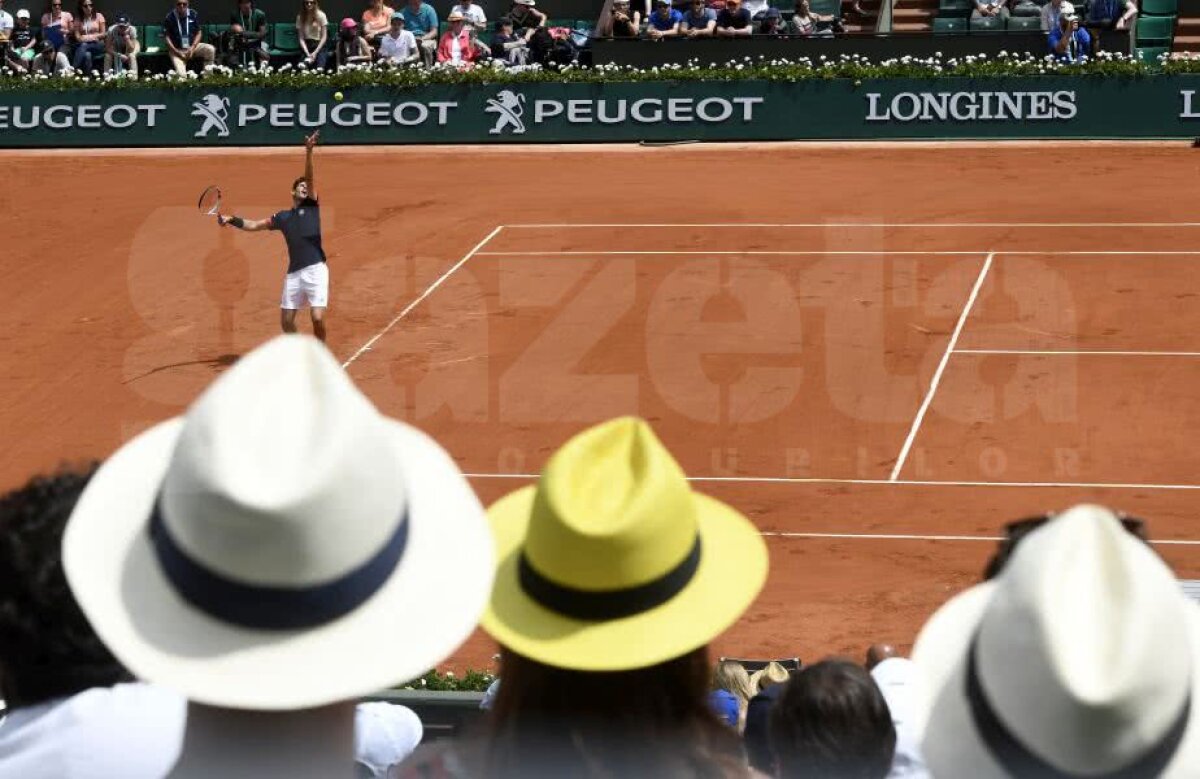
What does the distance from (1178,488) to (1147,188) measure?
10.0 metres

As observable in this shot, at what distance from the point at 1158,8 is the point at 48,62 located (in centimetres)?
1805

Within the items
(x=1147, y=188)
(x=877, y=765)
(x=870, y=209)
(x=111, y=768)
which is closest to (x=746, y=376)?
(x=870, y=209)

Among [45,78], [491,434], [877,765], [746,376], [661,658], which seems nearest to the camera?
[661,658]

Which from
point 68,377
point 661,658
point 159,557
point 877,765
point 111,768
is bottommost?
point 68,377

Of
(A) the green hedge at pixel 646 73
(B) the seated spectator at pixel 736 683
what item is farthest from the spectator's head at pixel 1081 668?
(A) the green hedge at pixel 646 73

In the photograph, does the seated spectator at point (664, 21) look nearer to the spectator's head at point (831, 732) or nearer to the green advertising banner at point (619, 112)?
the green advertising banner at point (619, 112)

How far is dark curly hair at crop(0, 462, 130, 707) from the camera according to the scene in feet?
11.4

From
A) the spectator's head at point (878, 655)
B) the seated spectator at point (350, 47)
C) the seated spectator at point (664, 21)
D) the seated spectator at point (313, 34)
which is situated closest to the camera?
the spectator's head at point (878, 655)

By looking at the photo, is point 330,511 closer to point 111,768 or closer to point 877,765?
point 111,768

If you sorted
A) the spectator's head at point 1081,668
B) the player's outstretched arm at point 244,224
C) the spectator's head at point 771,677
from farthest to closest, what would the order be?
the player's outstretched arm at point 244,224
the spectator's head at point 771,677
the spectator's head at point 1081,668

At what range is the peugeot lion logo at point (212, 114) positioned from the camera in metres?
28.6

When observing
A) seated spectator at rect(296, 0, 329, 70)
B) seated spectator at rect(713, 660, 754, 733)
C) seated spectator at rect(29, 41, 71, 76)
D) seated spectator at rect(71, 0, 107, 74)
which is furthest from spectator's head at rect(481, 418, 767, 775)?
seated spectator at rect(71, 0, 107, 74)

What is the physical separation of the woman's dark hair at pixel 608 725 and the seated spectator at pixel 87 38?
30055 mm

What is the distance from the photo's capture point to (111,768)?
3.39 meters
